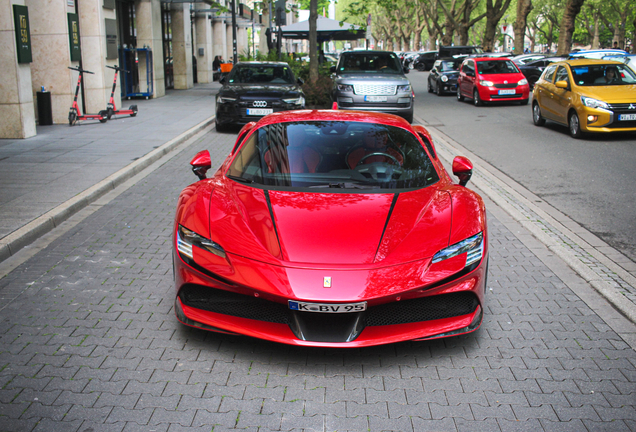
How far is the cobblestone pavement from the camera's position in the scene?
318 centimetres

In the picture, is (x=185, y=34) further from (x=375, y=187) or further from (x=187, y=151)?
(x=375, y=187)

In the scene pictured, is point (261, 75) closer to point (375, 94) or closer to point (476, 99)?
point (375, 94)

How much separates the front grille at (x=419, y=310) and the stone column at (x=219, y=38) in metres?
38.6

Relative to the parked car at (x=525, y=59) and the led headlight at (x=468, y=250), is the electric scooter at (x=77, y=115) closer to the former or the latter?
the led headlight at (x=468, y=250)

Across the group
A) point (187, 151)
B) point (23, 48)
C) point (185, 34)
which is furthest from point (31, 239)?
point (185, 34)

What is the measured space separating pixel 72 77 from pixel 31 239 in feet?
37.3

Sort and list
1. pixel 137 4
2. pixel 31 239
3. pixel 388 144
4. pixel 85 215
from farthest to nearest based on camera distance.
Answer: pixel 137 4 < pixel 85 215 < pixel 31 239 < pixel 388 144

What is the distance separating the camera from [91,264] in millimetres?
5652

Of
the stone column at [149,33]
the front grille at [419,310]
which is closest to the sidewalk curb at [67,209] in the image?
the front grille at [419,310]

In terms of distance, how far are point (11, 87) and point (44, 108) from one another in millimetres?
2637

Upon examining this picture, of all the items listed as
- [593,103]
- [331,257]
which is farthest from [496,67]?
[331,257]

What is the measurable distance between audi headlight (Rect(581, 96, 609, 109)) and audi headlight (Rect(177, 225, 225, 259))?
1175 cm

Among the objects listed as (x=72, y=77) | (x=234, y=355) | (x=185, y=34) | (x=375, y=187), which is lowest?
(x=234, y=355)

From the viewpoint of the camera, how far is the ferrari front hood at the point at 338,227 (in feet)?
12.3
